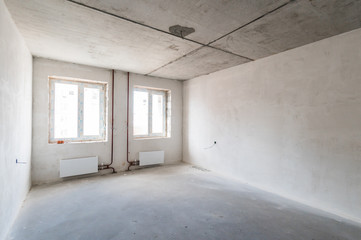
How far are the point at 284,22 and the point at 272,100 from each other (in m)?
1.51

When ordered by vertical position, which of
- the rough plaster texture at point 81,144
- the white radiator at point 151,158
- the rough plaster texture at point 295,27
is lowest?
the white radiator at point 151,158

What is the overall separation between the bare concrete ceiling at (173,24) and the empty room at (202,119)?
2 cm

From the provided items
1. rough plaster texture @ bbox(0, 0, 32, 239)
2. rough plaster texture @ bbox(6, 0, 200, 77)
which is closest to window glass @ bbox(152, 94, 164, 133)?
rough plaster texture @ bbox(6, 0, 200, 77)

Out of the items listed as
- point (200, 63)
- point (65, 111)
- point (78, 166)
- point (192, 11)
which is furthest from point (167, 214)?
point (65, 111)

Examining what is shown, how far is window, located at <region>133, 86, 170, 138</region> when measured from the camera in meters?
5.07

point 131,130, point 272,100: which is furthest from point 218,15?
point 131,130

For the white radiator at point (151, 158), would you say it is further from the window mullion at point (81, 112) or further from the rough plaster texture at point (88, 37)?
the rough plaster texture at point (88, 37)

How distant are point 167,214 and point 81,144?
2703mm

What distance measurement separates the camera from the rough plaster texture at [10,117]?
1.87 meters

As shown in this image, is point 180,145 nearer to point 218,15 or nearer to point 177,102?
point 177,102

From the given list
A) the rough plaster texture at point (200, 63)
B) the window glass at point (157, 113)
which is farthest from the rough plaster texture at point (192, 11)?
the window glass at point (157, 113)

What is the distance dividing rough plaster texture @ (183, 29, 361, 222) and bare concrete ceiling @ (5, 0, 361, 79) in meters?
0.36

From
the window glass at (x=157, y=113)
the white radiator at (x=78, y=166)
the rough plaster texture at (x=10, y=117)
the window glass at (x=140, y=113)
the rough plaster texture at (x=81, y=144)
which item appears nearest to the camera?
the rough plaster texture at (x=10, y=117)

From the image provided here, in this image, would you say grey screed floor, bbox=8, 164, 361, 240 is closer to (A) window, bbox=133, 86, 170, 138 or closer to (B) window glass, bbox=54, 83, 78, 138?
(B) window glass, bbox=54, 83, 78, 138
